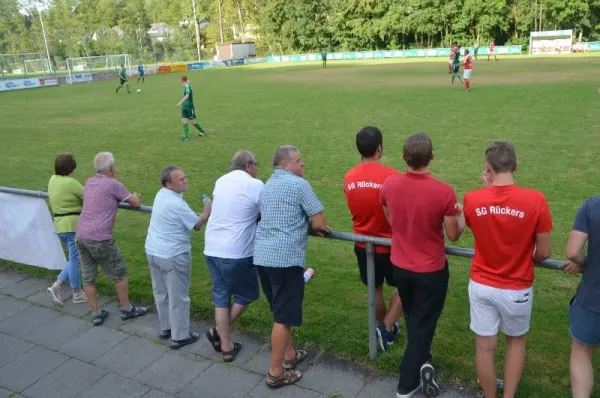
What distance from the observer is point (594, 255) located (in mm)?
2912

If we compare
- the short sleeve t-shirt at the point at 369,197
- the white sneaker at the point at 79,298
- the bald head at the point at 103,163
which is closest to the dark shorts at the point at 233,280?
the short sleeve t-shirt at the point at 369,197

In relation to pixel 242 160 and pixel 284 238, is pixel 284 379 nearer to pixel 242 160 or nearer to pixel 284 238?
pixel 284 238

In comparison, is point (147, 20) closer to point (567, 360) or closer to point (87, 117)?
point (87, 117)

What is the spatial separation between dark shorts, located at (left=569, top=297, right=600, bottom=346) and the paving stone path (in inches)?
35.4

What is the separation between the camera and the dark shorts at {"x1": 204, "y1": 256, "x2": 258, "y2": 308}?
4086 millimetres

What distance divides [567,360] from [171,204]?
3.53 meters

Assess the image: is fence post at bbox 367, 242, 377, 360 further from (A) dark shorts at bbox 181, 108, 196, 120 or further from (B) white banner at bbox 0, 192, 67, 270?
(A) dark shorts at bbox 181, 108, 196, 120

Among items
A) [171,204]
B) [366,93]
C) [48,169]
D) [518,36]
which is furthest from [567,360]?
[518,36]

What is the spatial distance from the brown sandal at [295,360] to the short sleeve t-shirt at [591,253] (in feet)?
7.06

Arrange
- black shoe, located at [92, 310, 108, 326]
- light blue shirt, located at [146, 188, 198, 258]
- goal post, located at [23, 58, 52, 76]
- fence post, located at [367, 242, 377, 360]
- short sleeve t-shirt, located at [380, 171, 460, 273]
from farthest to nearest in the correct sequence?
1. goal post, located at [23, 58, 52, 76]
2. black shoe, located at [92, 310, 108, 326]
3. light blue shirt, located at [146, 188, 198, 258]
4. fence post, located at [367, 242, 377, 360]
5. short sleeve t-shirt, located at [380, 171, 460, 273]

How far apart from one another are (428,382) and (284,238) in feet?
4.84

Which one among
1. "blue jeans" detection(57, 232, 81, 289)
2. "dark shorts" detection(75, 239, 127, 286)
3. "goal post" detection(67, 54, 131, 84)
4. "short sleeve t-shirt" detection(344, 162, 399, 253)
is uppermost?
"goal post" detection(67, 54, 131, 84)

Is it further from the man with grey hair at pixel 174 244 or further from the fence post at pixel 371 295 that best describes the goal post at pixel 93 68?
the fence post at pixel 371 295

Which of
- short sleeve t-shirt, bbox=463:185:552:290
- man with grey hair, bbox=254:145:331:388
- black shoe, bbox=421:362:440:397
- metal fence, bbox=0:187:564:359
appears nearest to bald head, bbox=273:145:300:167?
man with grey hair, bbox=254:145:331:388
